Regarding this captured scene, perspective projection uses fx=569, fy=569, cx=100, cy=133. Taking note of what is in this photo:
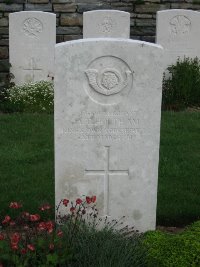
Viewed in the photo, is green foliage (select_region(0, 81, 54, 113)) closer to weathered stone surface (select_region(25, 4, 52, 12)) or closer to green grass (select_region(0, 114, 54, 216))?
green grass (select_region(0, 114, 54, 216))

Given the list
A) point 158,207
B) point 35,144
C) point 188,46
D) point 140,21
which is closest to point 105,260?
point 158,207

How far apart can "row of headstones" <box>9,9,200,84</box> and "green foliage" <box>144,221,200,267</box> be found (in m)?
6.07

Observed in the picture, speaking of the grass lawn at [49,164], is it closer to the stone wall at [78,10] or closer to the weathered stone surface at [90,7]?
the stone wall at [78,10]

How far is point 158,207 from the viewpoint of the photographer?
16.3ft

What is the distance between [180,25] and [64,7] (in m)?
2.32

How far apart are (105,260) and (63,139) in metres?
0.97

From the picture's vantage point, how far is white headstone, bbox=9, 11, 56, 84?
927 centimetres

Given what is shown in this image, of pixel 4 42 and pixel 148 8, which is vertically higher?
pixel 148 8

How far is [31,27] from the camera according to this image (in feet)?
30.5

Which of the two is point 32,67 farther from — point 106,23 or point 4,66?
point 106,23

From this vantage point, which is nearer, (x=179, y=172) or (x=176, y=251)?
(x=176, y=251)

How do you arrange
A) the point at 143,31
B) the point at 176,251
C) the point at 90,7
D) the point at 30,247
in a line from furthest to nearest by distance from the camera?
the point at 143,31 < the point at 90,7 < the point at 176,251 < the point at 30,247

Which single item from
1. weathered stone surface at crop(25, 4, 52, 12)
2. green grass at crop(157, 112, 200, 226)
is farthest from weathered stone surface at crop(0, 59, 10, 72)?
green grass at crop(157, 112, 200, 226)

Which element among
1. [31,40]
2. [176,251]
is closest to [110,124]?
[176,251]
